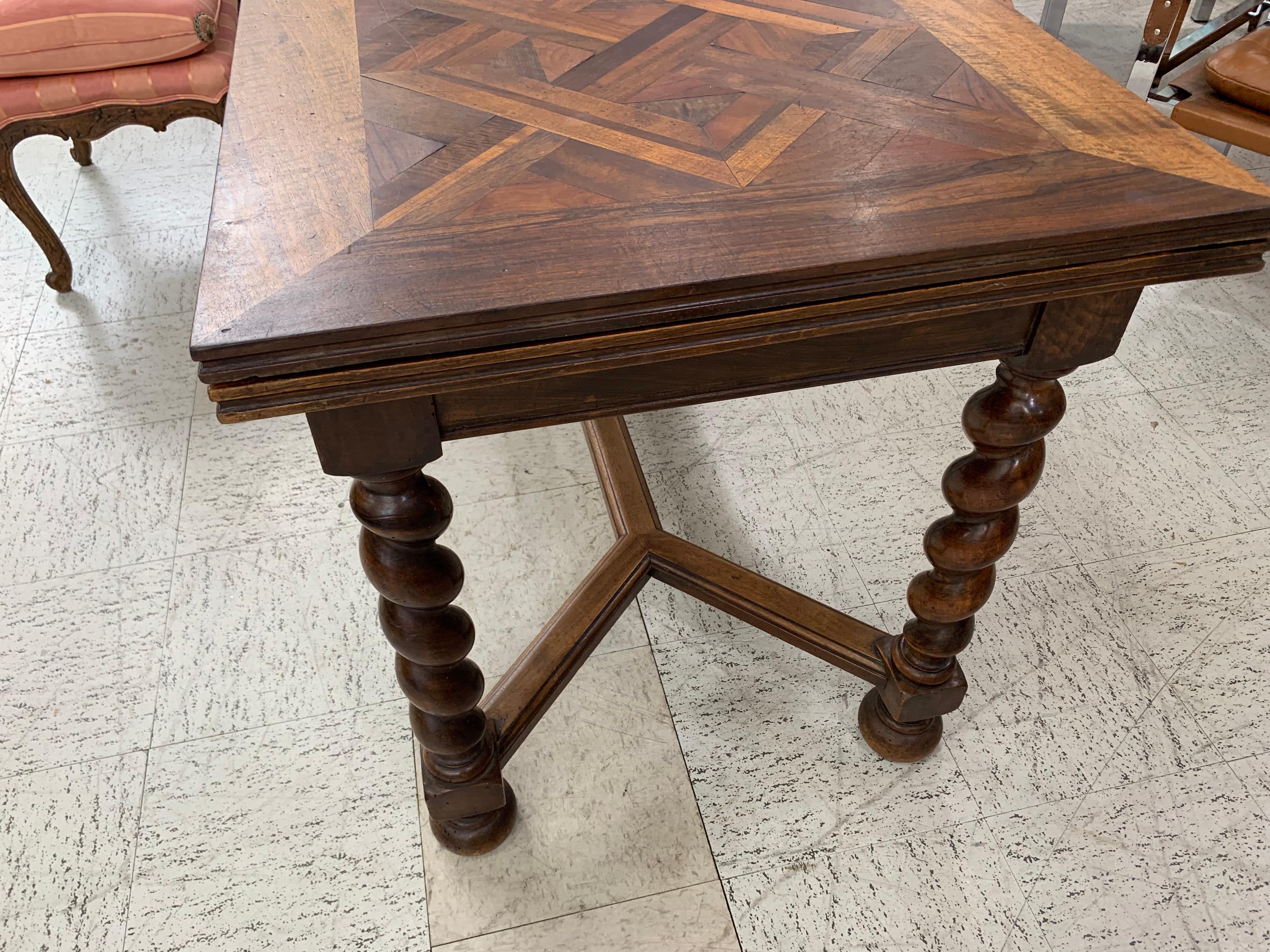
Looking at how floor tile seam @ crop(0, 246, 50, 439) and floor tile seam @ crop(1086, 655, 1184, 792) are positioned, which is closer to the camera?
→ floor tile seam @ crop(1086, 655, 1184, 792)

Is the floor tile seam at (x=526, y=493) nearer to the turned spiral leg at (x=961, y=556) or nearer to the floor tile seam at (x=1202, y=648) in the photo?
the turned spiral leg at (x=961, y=556)

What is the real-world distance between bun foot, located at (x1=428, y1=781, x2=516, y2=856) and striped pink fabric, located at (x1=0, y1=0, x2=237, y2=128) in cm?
139

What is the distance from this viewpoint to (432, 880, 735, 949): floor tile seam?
1.10 metres

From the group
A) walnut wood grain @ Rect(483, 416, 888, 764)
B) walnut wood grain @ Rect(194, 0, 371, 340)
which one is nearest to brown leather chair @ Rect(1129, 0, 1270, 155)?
walnut wood grain @ Rect(483, 416, 888, 764)

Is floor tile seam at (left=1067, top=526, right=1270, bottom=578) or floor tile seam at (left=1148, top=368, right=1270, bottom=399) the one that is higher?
floor tile seam at (left=1148, top=368, right=1270, bottom=399)

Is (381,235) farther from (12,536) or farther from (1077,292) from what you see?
(12,536)

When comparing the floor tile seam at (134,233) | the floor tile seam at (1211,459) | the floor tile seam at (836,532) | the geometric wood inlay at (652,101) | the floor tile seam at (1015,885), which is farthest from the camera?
the floor tile seam at (134,233)

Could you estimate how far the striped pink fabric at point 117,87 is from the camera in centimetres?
172

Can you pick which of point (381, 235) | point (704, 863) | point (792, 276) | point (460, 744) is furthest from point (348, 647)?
point (792, 276)

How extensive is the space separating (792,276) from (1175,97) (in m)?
1.49

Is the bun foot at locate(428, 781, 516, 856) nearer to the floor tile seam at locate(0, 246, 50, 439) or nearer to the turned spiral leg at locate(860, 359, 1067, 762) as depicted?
the turned spiral leg at locate(860, 359, 1067, 762)

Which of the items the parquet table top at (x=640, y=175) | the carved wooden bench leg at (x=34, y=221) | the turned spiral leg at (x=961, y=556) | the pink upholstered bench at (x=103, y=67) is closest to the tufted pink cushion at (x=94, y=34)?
the pink upholstered bench at (x=103, y=67)

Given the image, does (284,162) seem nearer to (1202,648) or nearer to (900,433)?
(900,433)

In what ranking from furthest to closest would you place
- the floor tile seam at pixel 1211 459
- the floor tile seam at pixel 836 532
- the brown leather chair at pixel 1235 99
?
the brown leather chair at pixel 1235 99 → the floor tile seam at pixel 1211 459 → the floor tile seam at pixel 836 532
